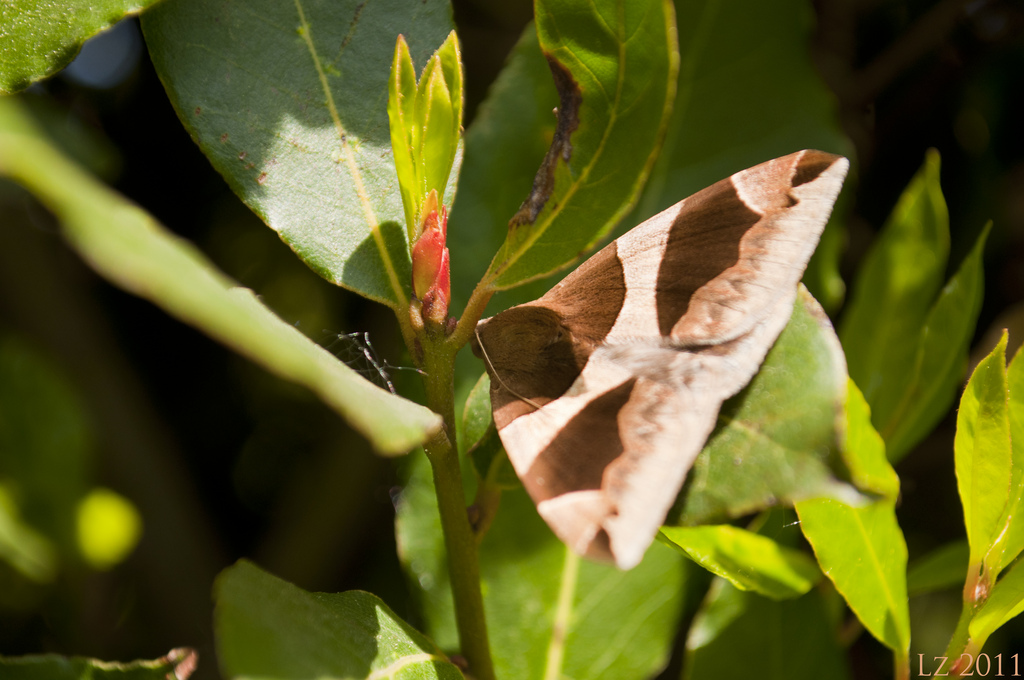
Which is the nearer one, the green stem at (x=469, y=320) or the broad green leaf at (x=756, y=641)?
the green stem at (x=469, y=320)

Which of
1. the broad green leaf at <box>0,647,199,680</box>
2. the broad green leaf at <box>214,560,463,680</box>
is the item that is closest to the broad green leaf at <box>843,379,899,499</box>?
the broad green leaf at <box>214,560,463,680</box>

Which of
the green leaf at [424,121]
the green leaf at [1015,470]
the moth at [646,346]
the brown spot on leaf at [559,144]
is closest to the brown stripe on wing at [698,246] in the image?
the moth at [646,346]

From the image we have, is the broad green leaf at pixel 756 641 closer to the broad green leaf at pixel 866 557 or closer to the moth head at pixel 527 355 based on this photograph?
the broad green leaf at pixel 866 557

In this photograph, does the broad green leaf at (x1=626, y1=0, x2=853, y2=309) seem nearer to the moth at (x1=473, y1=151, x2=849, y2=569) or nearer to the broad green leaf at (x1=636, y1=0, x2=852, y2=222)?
the broad green leaf at (x1=636, y1=0, x2=852, y2=222)

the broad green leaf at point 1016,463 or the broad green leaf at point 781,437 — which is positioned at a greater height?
the broad green leaf at point 781,437

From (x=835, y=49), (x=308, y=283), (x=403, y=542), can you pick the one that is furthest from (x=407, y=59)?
(x=308, y=283)

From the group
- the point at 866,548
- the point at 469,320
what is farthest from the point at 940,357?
the point at 469,320
